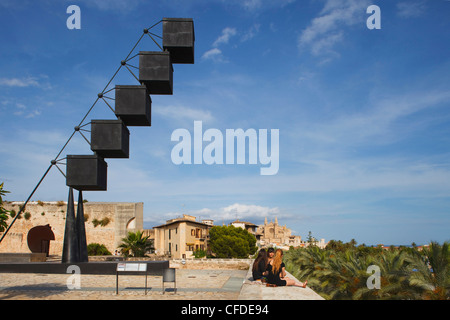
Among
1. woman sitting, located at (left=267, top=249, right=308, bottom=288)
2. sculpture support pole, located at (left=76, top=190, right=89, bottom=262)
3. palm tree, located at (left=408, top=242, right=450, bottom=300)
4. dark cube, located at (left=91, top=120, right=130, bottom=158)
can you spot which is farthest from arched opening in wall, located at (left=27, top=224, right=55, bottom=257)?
palm tree, located at (left=408, top=242, right=450, bottom=300)

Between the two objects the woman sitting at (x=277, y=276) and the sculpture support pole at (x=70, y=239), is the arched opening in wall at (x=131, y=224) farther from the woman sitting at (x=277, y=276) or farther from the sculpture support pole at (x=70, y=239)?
the woman sitting at (x=277, y=276)

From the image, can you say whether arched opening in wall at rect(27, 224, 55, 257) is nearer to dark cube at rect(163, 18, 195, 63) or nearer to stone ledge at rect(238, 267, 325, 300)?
dark cube at rect(163, 18, 195, 63)

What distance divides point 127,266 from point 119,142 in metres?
7.74

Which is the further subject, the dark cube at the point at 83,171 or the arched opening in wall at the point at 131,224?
the arched opening in wall at the point at 131,224

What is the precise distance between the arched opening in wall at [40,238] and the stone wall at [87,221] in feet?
1.54

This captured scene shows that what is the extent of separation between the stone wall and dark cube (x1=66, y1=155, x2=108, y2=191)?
21710 mm

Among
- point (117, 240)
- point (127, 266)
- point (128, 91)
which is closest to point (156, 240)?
point (117, 240)

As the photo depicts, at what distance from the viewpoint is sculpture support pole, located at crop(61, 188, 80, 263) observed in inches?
714

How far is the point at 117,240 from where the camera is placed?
38188 mm

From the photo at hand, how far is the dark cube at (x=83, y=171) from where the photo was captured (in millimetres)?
17609

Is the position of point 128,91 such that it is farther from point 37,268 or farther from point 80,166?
point 37,268

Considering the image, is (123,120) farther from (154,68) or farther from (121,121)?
(154,68)

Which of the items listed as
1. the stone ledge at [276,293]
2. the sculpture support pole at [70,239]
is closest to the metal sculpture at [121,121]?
the sculpture support pole at [70,239]
